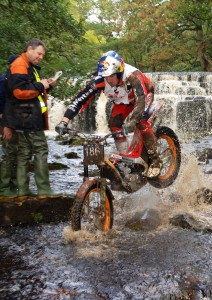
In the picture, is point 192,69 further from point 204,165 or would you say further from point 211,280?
point 211,280

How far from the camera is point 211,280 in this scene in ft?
12.7

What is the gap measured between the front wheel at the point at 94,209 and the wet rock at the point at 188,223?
1042mm

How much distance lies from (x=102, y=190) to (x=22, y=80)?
1800mm

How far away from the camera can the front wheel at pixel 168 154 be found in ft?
22.2

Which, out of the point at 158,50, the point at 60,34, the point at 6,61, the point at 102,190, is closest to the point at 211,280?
the point at 102,190

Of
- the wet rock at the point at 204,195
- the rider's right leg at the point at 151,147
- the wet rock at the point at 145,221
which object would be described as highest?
the rider's right leg at the point at 151,147

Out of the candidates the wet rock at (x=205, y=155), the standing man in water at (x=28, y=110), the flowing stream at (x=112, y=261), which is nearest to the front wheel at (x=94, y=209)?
the flowing stream at (x=112, y=261)

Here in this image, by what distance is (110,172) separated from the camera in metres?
5.34

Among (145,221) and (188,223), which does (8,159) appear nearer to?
(145,221)

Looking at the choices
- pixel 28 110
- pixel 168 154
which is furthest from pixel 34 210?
pixel 168 154

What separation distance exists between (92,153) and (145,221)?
4.71ft

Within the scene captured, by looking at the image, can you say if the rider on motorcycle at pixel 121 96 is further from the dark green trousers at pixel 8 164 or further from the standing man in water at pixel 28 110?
the dark green trousers at pixel 8 164

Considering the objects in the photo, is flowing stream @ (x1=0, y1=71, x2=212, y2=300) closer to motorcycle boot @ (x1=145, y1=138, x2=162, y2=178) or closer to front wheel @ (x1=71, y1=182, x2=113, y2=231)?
front wheel @ (x1=71, y1=182, x2=113, y2=231)

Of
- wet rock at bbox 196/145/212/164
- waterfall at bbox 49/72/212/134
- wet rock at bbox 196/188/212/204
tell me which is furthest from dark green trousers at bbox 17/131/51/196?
waterfall at bbox 49/72/212/134
